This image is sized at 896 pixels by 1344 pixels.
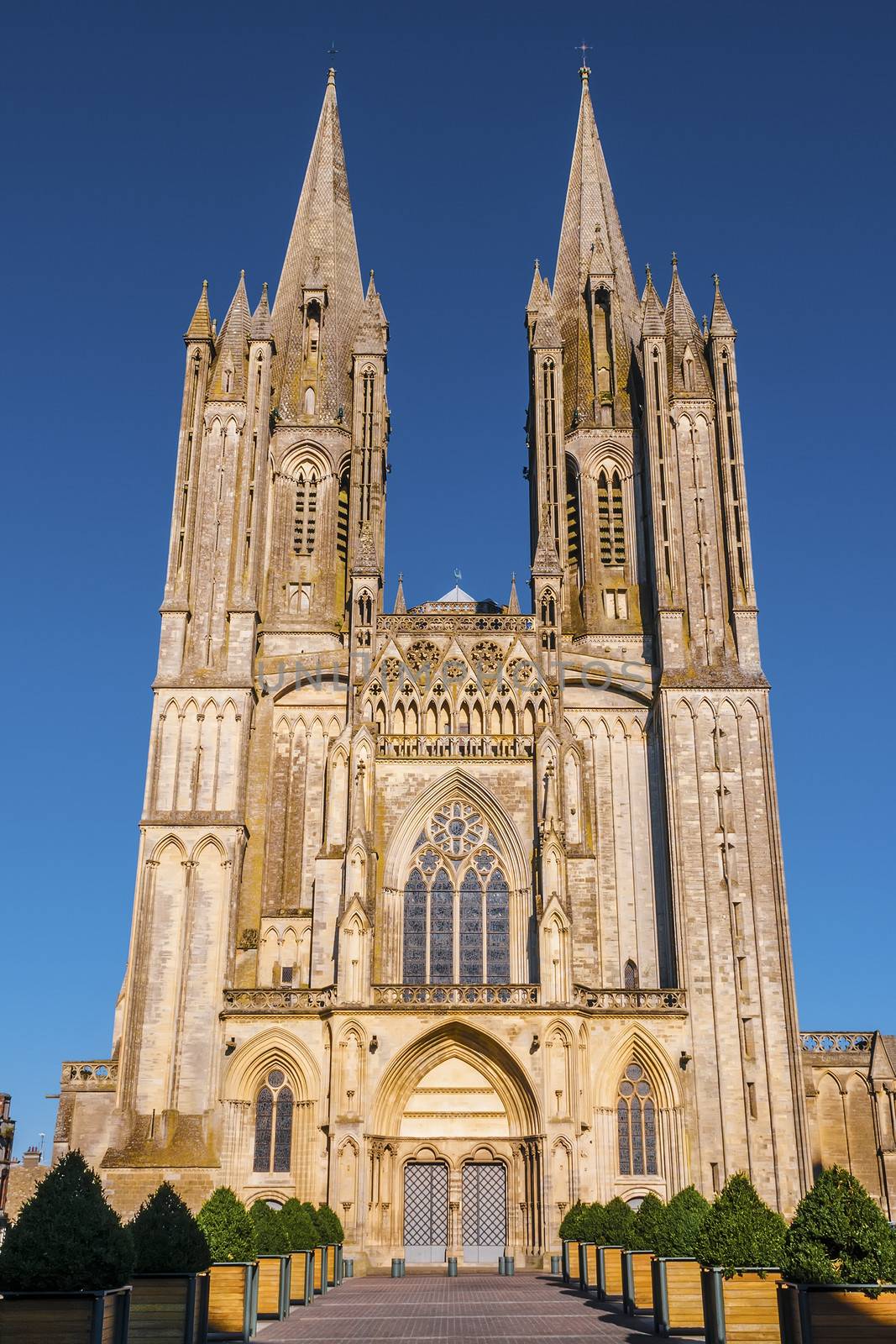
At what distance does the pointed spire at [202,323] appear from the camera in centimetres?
4222

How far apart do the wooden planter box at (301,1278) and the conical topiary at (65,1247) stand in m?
9.80

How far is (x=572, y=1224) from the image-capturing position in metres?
27.3

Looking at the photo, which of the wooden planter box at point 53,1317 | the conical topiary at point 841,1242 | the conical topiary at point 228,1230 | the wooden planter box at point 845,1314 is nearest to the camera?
the wooden planter box at point 53,1317

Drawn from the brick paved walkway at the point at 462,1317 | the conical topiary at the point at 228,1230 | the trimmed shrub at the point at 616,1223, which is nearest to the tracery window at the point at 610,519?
the brick paved walkway at the point at 462,1317

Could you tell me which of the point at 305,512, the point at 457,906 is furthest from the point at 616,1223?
the point at 305,512

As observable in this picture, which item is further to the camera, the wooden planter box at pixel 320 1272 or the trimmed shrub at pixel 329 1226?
the trimmed shrub at pixel 329 1226

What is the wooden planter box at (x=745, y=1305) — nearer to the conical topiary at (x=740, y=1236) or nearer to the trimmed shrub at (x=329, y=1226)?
the conical topiary at (x=740, y=1236)

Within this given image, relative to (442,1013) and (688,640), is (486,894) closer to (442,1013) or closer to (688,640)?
(442,1013)

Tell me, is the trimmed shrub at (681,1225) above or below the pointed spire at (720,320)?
below

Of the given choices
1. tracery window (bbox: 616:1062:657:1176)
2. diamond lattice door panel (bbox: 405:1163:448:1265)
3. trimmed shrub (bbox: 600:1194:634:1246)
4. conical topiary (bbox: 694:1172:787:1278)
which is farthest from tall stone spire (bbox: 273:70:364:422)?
conical topiary (bbox: 694:1172:787:1278)

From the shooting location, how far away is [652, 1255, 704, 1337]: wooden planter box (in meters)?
18.0

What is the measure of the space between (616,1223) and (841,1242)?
A: 10348 mm

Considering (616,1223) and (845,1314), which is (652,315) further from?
(845,1314)

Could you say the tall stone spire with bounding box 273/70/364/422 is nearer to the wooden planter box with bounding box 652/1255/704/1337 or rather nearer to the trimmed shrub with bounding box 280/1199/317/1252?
the trimmed shrub with bounding box 280/1199/317/1252
